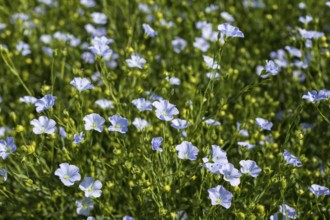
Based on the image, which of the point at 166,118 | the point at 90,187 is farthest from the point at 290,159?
the point at 90,187

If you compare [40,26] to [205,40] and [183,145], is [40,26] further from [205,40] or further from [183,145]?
[183,145]

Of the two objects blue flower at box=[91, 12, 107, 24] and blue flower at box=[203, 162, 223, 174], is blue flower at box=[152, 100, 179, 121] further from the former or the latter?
blue flower at box=[91, 12, 107, 24]

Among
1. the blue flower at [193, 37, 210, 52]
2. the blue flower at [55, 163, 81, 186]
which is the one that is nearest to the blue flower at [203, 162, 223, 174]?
the blue flower at [55, 163, 81, 186]

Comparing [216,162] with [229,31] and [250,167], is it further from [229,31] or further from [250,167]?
[229,31]

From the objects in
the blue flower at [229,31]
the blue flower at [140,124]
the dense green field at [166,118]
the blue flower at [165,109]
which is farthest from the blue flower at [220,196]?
the blue flower at [229,31]

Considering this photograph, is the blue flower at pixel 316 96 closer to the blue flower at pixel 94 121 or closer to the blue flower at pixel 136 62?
the blue flower at pixel 136 62

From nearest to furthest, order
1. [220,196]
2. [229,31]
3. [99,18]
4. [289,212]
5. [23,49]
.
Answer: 1. [220,196]
2. [289,212]
3. [229,31]
4. [23,49]
5. [99,18]

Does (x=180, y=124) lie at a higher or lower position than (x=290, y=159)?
higher

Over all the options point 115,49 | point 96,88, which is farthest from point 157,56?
point 96,88
